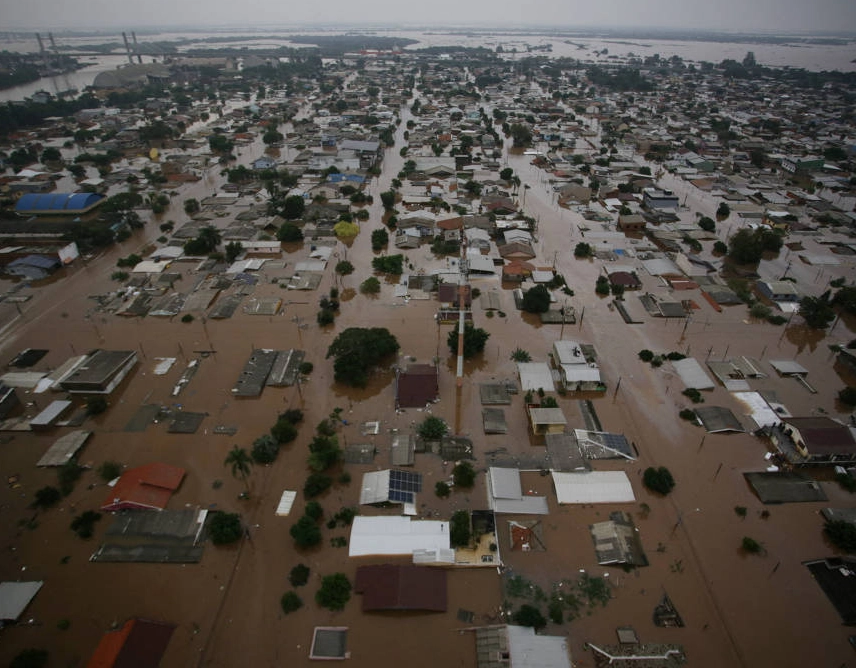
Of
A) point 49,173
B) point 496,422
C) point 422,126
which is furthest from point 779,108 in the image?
point 49,173

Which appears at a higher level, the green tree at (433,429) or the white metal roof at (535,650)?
the green tree at (433,429)

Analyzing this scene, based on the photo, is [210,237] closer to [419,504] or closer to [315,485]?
[315,485]

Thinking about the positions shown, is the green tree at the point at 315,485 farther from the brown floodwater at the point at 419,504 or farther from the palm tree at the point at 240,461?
the palm tree at the point at 240,461

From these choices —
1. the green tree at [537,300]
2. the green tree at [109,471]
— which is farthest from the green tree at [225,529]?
the green tree at [537,300]

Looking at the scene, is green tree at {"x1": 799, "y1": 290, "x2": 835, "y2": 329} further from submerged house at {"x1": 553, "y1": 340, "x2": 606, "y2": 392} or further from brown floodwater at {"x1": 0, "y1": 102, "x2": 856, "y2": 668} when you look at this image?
submerged house at {"x1": 553, "y1": 340, "x2": 606, "y2": 392}

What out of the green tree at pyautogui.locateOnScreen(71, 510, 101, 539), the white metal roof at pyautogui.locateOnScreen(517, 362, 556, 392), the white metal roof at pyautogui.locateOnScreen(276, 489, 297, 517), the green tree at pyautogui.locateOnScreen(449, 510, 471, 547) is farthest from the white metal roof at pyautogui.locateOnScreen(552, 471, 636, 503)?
the green tree at pyautogui.locateOnScreen(71, 510, 101, 539)

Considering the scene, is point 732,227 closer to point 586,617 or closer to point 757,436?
point 757,436
